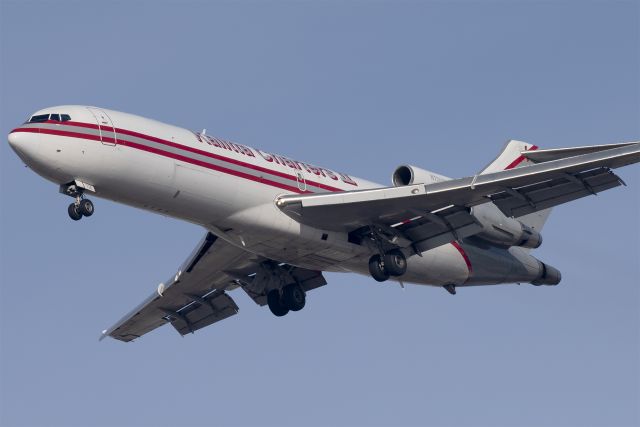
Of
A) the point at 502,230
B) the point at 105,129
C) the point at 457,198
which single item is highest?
the point at 105,129

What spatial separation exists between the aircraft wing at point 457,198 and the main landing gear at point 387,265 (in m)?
0.49

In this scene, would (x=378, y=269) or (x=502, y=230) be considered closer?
(x=378, y=269)

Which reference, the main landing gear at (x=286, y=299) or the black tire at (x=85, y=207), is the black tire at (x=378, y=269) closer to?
the main landing gear at (x=286, y=299)

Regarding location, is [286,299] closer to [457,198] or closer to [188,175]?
[457,198]

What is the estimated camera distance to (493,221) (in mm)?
38250

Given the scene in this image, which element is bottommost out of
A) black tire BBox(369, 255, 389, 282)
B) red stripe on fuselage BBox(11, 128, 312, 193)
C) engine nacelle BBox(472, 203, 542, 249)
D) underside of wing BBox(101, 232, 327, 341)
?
black tire BBox(369, 255, 389, 282)

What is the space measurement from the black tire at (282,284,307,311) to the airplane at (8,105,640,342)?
1.3 inches

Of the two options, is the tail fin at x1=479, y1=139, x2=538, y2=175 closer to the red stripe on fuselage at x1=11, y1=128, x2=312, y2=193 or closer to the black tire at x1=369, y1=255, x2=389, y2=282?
the black tire at x1=369, y1=255, x2=389, y2=282

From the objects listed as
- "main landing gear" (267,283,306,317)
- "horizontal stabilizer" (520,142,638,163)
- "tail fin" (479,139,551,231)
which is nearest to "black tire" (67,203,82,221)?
"main landing gear" (267,283,306,317)

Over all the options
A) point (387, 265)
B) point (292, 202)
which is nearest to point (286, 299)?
point (387, 265)

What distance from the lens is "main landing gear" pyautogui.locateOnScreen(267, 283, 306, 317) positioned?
39938 millimetres

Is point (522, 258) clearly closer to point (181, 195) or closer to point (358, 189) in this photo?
point (358, 189)

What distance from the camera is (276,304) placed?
40.1 meters

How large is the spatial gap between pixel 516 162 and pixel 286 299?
30.3 ft
